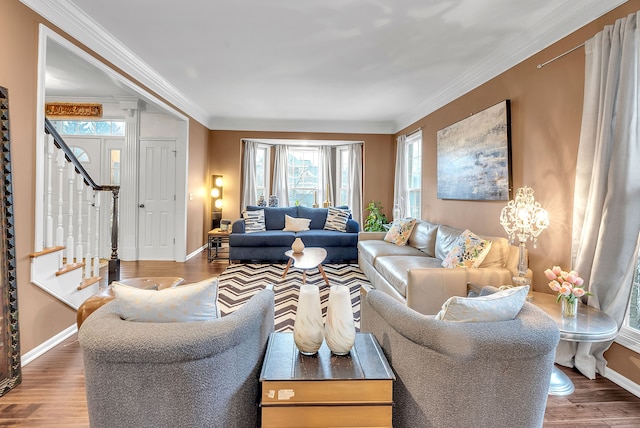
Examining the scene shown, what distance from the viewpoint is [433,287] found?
2.48 m

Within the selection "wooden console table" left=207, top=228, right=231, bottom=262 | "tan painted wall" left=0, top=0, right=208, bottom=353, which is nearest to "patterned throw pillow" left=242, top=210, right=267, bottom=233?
"wooden console table" left=207, top=228, right=231, bottom=262

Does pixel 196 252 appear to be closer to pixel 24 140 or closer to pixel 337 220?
pixel 337 220

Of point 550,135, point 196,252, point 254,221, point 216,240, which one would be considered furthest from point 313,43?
point 196,252

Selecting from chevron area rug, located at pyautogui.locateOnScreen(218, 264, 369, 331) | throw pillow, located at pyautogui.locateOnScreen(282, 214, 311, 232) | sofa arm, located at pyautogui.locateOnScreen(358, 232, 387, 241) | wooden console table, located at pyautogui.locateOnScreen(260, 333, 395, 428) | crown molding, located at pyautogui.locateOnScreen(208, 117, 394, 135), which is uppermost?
crown molding, located at pyautogui.locateOnScreen(208, 117, 394, 135)

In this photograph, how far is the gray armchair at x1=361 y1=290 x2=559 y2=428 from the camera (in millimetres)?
1075

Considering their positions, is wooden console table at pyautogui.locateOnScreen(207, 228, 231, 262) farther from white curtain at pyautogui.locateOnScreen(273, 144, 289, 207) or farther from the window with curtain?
the window with curtain

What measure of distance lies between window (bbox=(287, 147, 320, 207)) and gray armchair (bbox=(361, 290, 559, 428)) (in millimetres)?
6372

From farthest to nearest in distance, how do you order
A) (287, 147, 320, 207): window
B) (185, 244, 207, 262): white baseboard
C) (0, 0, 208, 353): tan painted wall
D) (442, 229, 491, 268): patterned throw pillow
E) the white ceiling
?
(287, 147, 320, 207): window, (185, 244, 207, 262): white baseboard, (442, 229, 491, 268): patterned throw pillow, the white ceiling, (0, 0, 208, 353): tan painted wall

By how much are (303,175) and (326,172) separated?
559 millimetres

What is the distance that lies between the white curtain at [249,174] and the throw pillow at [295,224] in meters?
1.47

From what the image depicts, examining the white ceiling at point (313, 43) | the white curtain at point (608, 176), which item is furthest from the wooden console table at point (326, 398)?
the white ceiling at point (313, 43)

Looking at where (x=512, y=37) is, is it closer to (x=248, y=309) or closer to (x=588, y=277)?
(x=588, y=277)

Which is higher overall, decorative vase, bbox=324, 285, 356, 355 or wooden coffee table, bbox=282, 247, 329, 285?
decorative vase, bbox=324, 285, 356, 355

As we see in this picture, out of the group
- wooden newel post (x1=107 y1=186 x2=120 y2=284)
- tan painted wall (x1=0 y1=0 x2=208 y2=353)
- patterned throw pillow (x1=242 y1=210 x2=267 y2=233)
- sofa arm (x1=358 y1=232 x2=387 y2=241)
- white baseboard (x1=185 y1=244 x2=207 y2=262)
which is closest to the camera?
tan painted wall (x1=0 y1=0 x2=208 y2=353)
